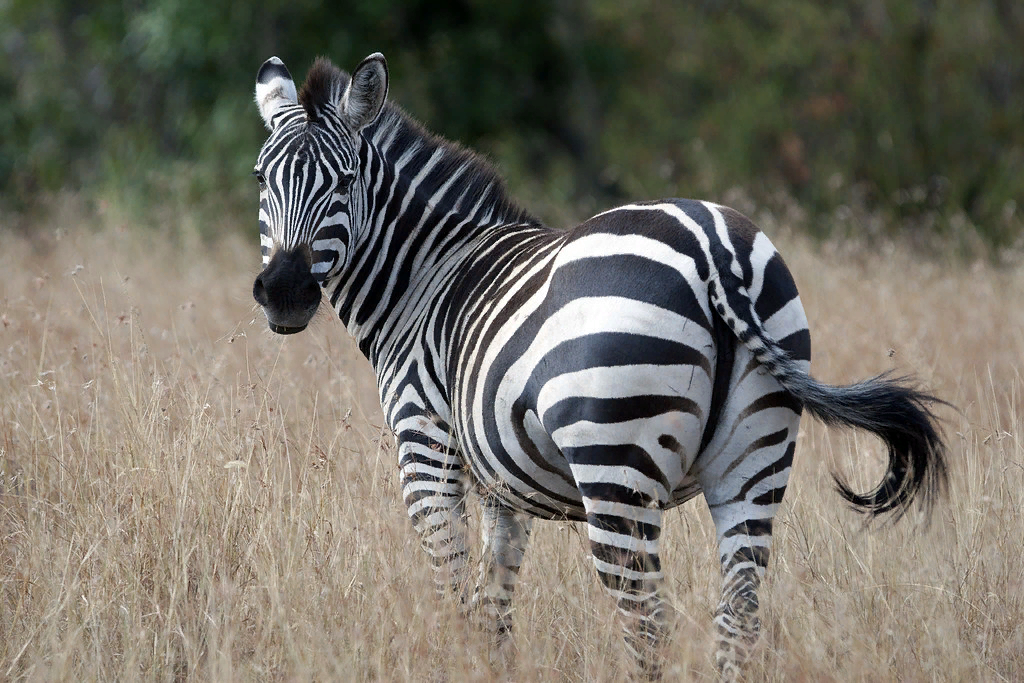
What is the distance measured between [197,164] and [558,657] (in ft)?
47.6

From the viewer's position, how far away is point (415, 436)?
3566 mm

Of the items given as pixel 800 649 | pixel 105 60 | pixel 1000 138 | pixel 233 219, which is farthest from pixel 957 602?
pixel 105 60

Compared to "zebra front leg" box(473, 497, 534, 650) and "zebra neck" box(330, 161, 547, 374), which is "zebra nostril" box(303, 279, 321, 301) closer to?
"zebra neck" box(330, 161, 547, 374)

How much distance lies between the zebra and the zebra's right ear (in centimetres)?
21

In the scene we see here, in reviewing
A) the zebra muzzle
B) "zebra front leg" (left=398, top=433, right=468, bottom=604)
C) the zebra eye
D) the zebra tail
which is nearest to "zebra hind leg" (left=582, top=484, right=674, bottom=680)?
the zebra tail

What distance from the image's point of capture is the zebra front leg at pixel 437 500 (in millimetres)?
3527

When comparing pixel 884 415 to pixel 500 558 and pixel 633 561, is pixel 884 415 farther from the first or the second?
pixel 500 558

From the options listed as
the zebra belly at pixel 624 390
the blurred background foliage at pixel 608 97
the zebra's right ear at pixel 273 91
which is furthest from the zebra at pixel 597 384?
the blurred background foliage at pixel 608 97

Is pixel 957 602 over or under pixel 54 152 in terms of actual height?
under

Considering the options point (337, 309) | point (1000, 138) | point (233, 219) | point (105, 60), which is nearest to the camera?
point (337, 309)

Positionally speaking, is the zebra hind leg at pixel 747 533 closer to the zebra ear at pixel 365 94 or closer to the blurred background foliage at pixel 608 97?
the zebra ear at pixel 365 94

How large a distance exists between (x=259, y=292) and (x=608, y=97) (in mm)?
15648

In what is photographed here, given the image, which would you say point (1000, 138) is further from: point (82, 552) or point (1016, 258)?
point (82, 552)

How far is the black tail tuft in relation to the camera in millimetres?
2777
